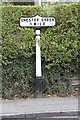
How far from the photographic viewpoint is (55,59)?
34.7ft

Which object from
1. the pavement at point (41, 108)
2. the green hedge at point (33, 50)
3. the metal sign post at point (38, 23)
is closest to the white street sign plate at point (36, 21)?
the metal sign post at point (38, 23)

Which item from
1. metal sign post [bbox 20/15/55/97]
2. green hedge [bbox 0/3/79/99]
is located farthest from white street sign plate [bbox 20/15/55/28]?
green hedge [bbox 0/3/79/99]

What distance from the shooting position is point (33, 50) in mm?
10602

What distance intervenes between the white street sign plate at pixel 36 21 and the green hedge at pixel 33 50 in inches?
7.6

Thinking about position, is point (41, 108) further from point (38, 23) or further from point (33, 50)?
point (38, 23)

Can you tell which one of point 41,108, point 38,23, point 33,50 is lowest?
point 41,108

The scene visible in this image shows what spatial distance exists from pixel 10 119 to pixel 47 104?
1.58m

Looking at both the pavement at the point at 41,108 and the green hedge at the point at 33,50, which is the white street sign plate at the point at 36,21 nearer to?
the green hedge at the point at 33,50

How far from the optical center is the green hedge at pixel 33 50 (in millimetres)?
10469

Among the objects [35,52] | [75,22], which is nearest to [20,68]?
[35,52]

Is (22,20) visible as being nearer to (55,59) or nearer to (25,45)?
(25,45)

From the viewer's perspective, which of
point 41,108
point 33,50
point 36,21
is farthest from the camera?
point 33,50

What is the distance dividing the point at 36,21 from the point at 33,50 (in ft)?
2.82

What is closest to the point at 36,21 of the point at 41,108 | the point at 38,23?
the point at 38,23
